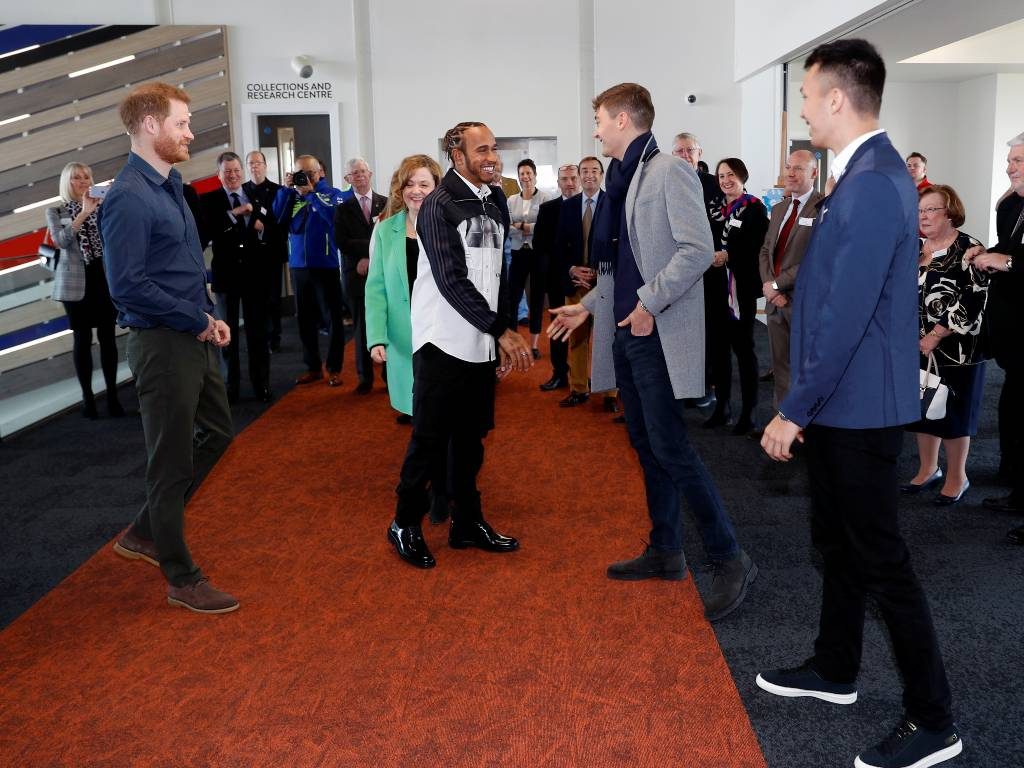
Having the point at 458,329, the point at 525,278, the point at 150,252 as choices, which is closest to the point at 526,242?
the point at 525,278

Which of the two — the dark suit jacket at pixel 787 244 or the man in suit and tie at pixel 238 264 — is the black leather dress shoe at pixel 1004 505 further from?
the man in suit and tie at pixel 238 264

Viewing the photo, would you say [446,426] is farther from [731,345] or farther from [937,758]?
[731,345]

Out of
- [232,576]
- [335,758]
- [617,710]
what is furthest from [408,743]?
[232,576]

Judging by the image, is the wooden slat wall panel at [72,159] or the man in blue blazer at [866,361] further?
the wooden slat wall panel at [72,159]

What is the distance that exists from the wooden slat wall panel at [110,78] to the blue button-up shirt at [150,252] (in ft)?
28.0

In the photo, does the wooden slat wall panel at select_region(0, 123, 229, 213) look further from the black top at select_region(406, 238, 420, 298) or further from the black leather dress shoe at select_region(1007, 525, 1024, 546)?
the black leather dress shoe at select_region(1007, 525, 1024, 546)

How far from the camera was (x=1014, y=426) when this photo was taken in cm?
403

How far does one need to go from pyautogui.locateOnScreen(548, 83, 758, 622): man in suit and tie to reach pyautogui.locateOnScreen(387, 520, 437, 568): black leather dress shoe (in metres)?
0.92

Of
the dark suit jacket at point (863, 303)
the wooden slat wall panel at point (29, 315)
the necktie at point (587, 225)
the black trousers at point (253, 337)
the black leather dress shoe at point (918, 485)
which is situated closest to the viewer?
the dark suit jacket at point (863, 303)

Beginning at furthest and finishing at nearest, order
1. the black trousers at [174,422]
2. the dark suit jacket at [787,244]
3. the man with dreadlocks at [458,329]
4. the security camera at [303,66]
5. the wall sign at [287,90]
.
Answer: the wall sign at [287,90], the security camera at [303,66], the dark suit jacket at [787,244], the man with dreadlocks at [458,329], the black trousers at [174,422]

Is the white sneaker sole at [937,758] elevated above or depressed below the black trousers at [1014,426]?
below

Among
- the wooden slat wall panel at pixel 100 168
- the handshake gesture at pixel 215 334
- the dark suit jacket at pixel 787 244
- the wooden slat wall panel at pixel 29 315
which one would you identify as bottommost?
the wooden slat wall panel at pixel 29 315

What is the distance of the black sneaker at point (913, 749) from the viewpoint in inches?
83.8

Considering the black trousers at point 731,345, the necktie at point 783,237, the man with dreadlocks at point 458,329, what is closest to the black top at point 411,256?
the man with dreadlocks at point 458,329
